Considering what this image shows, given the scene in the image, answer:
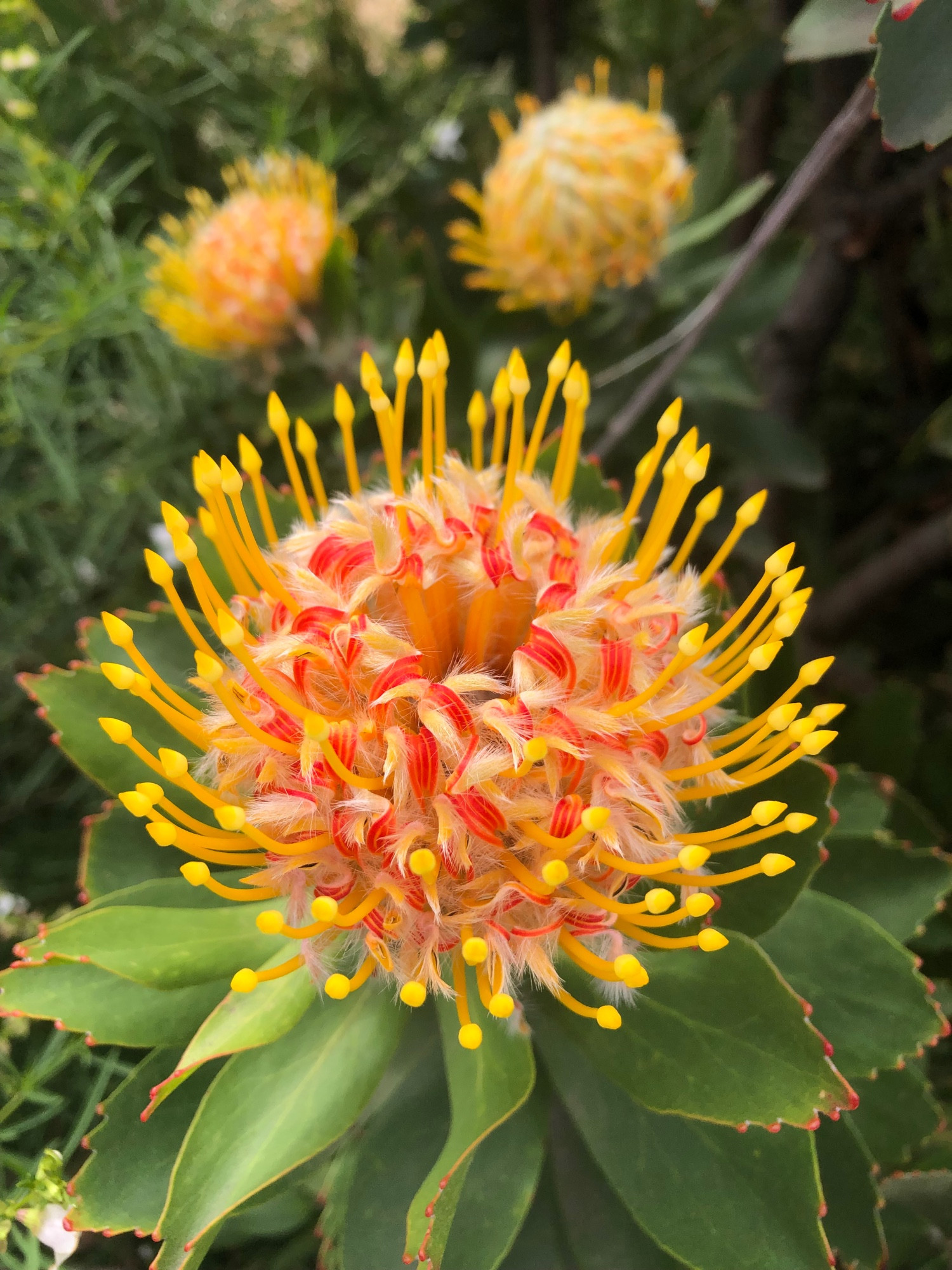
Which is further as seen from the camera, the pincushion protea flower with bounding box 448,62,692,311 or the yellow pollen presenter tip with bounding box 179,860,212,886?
the pincushion protea flower with bounding box 448,62,692,311

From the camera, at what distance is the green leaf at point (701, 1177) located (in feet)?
1.41

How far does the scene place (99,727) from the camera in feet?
1.71

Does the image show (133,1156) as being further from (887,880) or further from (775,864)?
→ (887,880)

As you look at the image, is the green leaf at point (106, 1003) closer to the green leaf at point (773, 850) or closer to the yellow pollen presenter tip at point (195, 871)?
the yellow pollen presenter tip at point (195, 871)

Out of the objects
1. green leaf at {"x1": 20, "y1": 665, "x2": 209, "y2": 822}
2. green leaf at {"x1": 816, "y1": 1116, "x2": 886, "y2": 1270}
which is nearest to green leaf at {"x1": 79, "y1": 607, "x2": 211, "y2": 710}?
green leaf at {"x1": 20, "y1": 665, "x2": 209, "y2": 822}

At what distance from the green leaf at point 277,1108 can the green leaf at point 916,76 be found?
1.75 feet

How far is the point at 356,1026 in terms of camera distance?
1.61 feet

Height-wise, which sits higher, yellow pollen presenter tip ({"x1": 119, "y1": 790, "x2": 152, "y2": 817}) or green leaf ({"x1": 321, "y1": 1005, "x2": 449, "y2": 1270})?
yellow pollen presenter tip ({"x1": 119, "y1": 790, "x2": 152, "y2": 817})

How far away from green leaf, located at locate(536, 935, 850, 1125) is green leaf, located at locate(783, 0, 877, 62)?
0.49 m

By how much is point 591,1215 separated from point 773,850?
Result: 26cm

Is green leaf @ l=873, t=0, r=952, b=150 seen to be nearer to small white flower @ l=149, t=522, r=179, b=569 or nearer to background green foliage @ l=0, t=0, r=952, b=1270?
background green foliage @ l=0, t=0, r=952, b=1270

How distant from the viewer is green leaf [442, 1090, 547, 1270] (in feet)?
1.47

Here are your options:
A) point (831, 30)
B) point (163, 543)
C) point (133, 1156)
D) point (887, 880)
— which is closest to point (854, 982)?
point (887, 880)

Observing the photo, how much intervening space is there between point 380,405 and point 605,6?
3.24 ft
